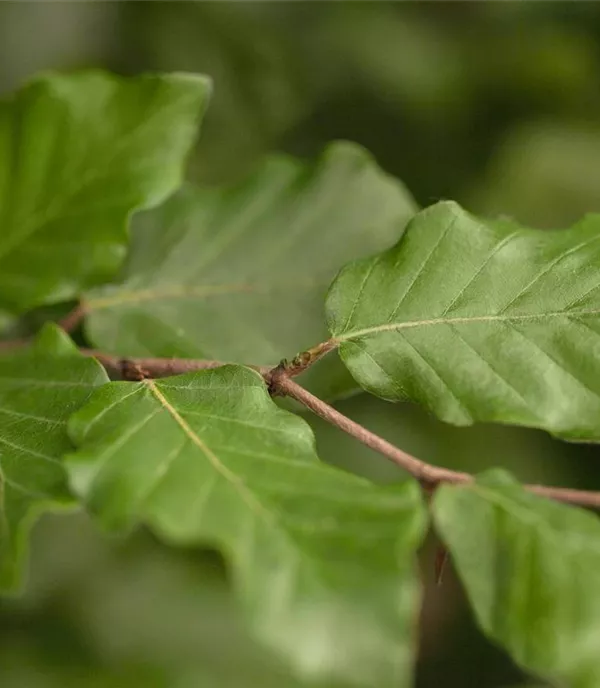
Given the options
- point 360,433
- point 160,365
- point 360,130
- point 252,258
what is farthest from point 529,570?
point 360,130

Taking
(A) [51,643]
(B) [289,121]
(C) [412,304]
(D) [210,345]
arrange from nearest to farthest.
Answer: (C) [412,304], (D) [210,345], (A) [51,643], (B) [289,121]

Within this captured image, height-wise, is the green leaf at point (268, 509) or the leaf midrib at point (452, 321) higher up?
the leaf midrib at point (452, 321)

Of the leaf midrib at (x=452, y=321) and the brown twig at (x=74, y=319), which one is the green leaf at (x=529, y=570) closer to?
the leaf midrib at (x=452, y=321)

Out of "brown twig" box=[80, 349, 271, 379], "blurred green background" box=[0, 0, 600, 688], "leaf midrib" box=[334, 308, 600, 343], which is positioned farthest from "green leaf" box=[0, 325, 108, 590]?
"blurred green background" box=[0, 0, 600, 688]

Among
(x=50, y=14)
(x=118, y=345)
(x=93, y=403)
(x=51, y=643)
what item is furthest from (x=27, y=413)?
(x=50, y=14)

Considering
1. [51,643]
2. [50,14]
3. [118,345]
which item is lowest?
[51,643]

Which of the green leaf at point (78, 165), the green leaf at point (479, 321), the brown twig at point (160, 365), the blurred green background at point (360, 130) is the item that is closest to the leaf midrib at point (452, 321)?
the green leaf at point (479, 321)

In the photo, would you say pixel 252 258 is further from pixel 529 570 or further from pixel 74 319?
pixel 529 570

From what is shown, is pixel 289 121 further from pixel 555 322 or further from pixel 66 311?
pixel 555 322
